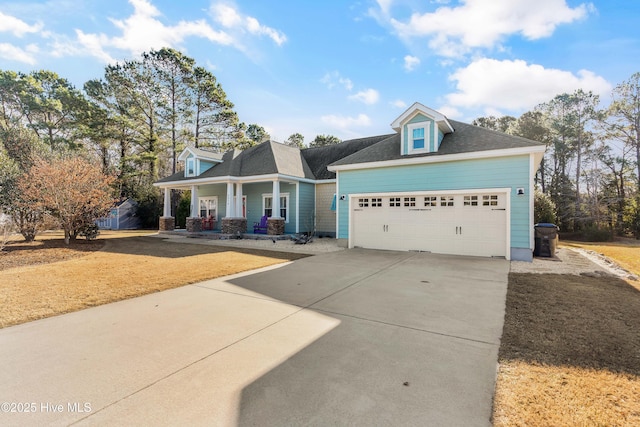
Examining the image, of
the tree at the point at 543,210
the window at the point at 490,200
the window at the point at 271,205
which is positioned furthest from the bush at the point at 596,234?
the window at the point at 271,205

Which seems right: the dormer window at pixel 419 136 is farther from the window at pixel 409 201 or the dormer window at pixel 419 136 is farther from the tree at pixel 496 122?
the tree at pixel 496 122

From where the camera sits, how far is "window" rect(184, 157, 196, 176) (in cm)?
1894

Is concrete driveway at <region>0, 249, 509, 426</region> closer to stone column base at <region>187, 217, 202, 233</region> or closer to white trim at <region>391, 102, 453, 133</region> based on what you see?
white trim at <region>391, 102, 453, 133</region>

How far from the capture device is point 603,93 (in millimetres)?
23578

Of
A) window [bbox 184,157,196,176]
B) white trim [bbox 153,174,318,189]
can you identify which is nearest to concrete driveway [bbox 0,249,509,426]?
white trim [bbox 153,174,318,189]

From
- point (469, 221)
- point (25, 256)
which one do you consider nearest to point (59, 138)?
point (25, 256)

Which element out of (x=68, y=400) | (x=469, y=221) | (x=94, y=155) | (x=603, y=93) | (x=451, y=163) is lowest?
(x=68, y=400)

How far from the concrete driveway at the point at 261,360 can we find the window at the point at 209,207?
15.1 m

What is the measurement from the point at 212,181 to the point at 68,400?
1579 cm

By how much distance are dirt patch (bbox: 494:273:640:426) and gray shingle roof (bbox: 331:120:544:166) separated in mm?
5763

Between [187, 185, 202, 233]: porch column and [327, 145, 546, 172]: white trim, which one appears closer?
[327, 145, 546, 172]: white trim

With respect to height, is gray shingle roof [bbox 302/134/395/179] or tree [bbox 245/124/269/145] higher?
tree [bbox 245/124/269/145]

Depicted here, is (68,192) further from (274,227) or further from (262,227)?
(274,227)

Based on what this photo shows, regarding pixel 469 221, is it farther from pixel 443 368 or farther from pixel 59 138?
pixel 59 138
